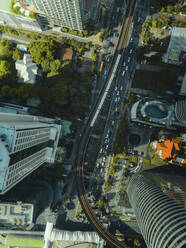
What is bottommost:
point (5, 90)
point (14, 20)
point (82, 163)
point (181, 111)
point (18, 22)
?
point (82, 163)

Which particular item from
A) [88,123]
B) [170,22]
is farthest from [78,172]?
[170,22]

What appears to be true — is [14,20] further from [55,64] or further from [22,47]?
[55,64]

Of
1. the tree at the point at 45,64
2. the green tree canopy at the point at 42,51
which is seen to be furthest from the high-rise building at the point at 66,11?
the tree at the point at 45,64

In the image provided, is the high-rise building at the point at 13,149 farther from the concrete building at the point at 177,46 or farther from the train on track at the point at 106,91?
the concrete building at the point at 177,46

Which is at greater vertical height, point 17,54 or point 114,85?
point 17,54

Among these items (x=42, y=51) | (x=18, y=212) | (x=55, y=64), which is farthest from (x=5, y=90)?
(x=18, y=212)

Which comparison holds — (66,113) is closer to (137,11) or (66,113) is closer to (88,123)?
(88,123)
